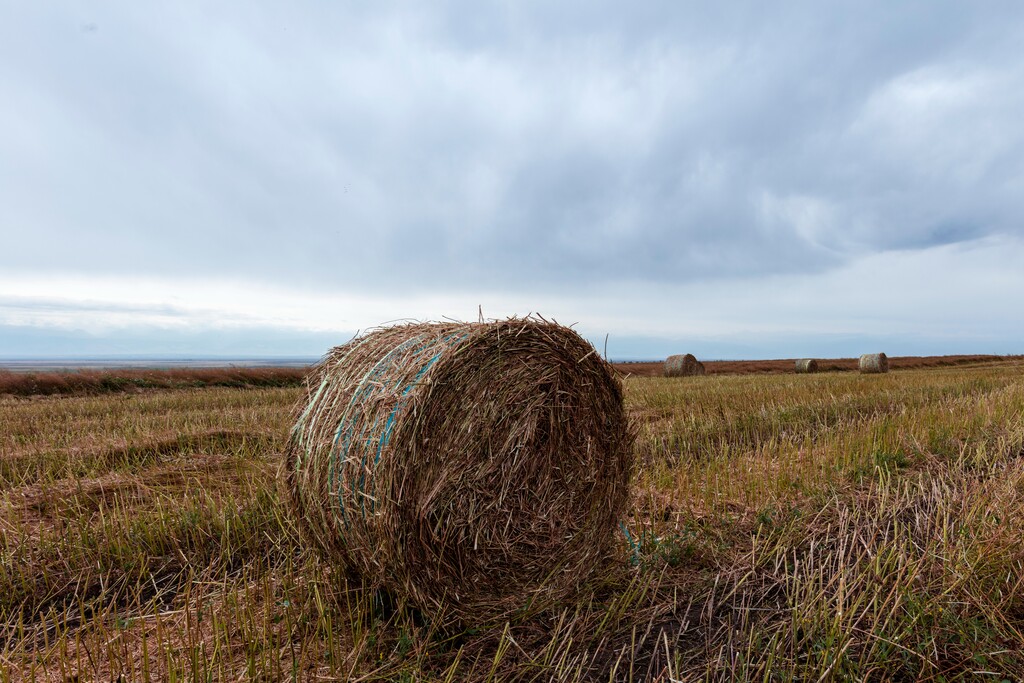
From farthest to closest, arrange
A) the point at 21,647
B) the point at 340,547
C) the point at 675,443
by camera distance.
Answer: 1. the point at 675,443
2. the point at 340,547
3. the point at 21,647

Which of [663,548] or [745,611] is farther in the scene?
[663,548]

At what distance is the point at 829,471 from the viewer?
208 inches

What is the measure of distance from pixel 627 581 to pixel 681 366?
71.9 ft

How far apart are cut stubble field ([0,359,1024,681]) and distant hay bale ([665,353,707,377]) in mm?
18152

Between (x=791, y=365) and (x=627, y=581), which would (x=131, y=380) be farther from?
(x=791, y=365)

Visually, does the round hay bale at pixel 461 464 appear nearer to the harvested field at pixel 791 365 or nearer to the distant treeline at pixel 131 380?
the distant treeline at pixel 131 380

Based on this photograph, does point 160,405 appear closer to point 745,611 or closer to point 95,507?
point 95,507

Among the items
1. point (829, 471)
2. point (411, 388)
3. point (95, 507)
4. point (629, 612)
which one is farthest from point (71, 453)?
point (829, 471)

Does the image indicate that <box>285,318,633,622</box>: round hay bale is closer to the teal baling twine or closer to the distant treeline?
the teal baling twine

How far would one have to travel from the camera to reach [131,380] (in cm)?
1705

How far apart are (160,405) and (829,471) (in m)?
11.9

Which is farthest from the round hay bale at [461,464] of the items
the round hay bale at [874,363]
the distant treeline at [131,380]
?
the round hay bale at [874,363]

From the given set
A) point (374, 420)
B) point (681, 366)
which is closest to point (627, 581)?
point (374, 420)

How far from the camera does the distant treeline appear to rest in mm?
15266
